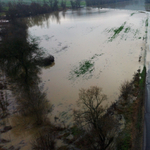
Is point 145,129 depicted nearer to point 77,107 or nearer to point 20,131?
point 77,107

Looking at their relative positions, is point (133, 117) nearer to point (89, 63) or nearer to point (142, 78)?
point (142, 78)

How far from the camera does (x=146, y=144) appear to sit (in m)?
11.2

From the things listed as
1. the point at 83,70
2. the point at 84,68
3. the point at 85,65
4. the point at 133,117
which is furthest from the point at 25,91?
the point at 85,65

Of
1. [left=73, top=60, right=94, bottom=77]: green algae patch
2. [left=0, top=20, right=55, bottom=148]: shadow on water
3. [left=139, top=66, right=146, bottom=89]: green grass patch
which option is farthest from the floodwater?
[left=0, top=20, right=55, bottom=148]: shadow on water

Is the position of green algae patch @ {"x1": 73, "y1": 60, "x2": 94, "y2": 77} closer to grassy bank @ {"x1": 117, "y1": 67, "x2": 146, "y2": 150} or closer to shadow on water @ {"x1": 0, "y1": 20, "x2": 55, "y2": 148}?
shadow on water @ {"x1": 0, "y1": 20, "x2": 55, "y2": 148}

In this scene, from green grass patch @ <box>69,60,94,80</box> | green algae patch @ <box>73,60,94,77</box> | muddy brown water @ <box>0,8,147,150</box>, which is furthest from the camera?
green algae patch @ <box>73,60,94,77</box>

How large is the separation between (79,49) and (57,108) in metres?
18.7

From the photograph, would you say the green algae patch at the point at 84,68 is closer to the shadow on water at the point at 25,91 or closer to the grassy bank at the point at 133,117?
the shadow on water at the point at 25,91

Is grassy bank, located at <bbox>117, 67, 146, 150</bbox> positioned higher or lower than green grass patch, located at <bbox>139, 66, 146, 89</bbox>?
lower

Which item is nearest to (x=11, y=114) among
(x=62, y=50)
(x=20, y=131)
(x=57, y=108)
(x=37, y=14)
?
(x=20, y=131)

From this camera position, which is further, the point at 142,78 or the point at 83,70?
the point at 83,70

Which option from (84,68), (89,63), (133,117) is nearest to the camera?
(133,117)

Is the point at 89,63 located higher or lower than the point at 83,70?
higher

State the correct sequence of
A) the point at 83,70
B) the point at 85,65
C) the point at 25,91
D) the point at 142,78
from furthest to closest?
the point at 85,65, the point at 83,70, the point at 142,78, the point at 25,91
